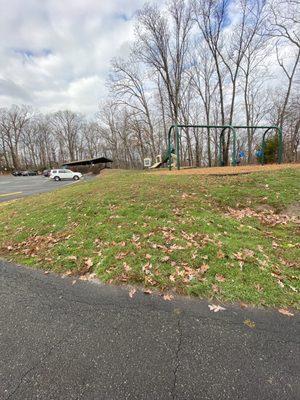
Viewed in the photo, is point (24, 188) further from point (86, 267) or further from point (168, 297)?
point (168, 297)

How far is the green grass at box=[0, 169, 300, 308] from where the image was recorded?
127 inches

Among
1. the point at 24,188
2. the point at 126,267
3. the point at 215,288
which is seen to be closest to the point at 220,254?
the point at 215,288

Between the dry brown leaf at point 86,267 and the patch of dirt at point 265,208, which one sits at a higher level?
the patch of dirt at point 265,208

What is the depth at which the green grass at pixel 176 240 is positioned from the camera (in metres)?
3.22

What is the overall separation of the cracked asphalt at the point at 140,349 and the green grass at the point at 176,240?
449mm

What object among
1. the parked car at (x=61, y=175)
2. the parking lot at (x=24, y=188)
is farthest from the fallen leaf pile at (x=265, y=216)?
the parked car at (x=61, y=175)

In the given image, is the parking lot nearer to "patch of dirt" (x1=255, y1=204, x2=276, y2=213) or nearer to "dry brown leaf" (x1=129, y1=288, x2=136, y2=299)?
"dry brown leaf" (x1=129, y1=288, x2=136, y2=299)

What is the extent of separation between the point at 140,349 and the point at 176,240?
7.72 feet

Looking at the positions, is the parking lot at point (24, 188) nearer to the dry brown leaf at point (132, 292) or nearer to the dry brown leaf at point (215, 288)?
the dry brown leaf at point (132, 292)

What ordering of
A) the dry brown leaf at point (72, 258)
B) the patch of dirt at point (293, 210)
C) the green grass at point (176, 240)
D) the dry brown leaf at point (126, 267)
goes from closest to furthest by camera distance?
the green grass at point (176, 240)
the dry brown leaf at point (126, 267)
the dry brown leaf at point (72, 258)
the patch of dirt at point (293, 210)

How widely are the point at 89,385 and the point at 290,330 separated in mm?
2028

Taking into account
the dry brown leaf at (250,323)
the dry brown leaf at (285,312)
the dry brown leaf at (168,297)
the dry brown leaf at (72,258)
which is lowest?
the dry brown leaf at (285,312)

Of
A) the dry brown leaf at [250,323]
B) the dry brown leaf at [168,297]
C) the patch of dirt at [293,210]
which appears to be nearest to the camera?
the dry brown leaf at [250,323]

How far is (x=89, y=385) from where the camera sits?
6.12 feet
